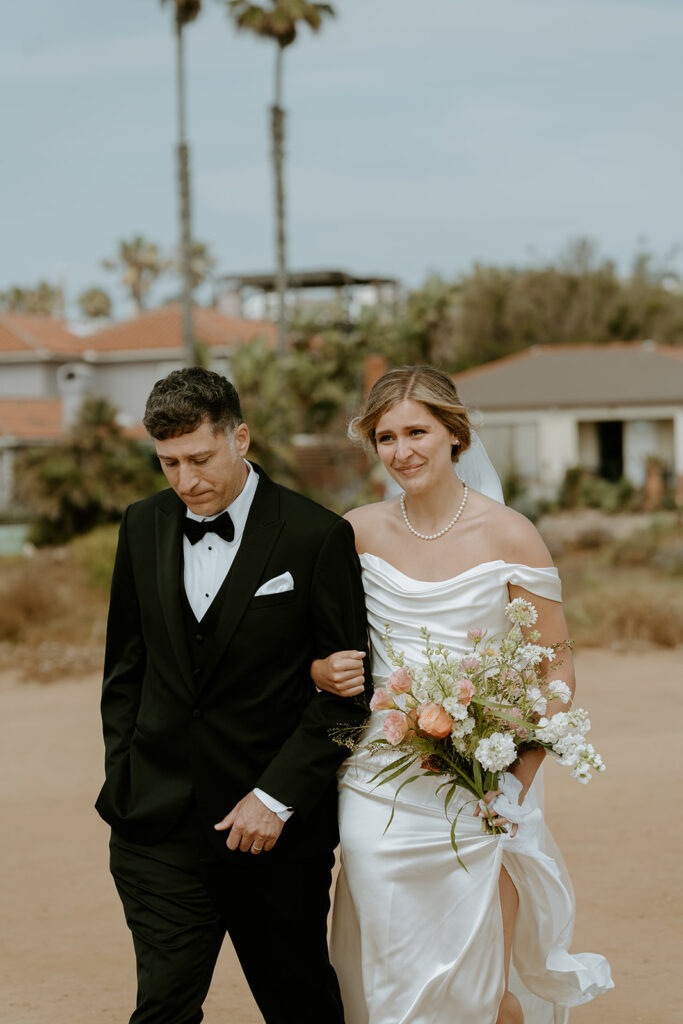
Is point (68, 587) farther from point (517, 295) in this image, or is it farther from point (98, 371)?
point (517, 295)

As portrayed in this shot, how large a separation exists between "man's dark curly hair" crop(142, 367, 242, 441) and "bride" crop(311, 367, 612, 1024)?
23.1 inches

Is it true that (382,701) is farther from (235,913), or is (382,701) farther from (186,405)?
(186,405)

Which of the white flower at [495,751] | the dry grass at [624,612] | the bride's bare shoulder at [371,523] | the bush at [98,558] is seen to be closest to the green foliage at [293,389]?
the bush at [98,558]

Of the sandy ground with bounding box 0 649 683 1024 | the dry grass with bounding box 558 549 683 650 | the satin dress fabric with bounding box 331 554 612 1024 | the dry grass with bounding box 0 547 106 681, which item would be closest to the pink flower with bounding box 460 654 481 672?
the satin dress fabric with bounding box 331 554 612 1024

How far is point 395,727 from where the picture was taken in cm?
340

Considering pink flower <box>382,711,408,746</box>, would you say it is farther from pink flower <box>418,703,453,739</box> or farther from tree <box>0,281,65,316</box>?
tree <box>0,281,65,316</box>

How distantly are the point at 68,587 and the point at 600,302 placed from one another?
132 ft

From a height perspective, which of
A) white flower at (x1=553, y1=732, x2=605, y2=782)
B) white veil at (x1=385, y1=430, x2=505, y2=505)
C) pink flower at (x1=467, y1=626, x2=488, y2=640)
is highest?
white veil at (x1=385, y1=430, x2=505, y2=505)

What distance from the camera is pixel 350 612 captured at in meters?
3.61

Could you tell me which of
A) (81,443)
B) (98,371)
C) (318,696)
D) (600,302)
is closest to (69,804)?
(318,696)

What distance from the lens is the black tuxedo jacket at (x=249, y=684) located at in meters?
3.49

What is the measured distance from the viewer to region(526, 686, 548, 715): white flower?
343 centimetres

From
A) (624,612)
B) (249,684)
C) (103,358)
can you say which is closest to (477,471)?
(249,684)

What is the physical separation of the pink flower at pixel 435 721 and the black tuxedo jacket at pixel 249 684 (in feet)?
0.96
